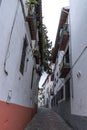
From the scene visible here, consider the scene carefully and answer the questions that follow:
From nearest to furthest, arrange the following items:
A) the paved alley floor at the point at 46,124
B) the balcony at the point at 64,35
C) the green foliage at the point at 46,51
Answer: the paved alley floor at the point at 46,124
the balcony at the point at 64,35
the green foliage at the point at 46,51

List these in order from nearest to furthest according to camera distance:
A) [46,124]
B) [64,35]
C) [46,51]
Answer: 1. [46,124]
2. [64,35]
3. [46,51]

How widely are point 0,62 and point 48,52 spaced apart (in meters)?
14.8

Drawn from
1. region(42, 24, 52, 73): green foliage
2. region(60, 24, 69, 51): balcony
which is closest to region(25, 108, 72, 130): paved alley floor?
region(60, 24, 69, 51): balcony

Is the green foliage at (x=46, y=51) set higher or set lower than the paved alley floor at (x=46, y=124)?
higher

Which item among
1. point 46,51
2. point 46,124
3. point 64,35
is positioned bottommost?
point 46,124

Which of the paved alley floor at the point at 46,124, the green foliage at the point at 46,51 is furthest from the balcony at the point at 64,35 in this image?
the paved alley floor at the point at 46,124

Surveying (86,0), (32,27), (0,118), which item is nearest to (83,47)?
(86,0)

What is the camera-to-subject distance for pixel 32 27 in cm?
1003

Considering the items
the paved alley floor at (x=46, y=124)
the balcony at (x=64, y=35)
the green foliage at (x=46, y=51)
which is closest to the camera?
the paved alley floor at (x=46, y=124)

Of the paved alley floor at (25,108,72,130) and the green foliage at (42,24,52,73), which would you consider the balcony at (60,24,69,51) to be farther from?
the paved alley floor at (25,108,72,130)

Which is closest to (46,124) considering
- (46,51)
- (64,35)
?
(64,35)

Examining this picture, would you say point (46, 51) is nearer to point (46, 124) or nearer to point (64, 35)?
point (64, 35)

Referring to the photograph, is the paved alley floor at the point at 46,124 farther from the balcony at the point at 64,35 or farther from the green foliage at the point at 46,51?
the green foliage at the point at 46,51

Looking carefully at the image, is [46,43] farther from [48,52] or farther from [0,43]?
[0,43]
